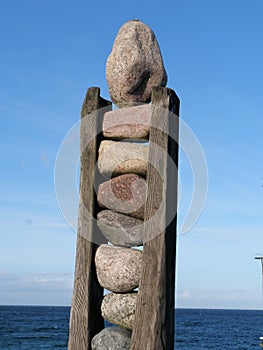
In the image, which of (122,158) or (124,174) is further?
(124,174)

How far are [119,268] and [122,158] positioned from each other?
49.7 inches

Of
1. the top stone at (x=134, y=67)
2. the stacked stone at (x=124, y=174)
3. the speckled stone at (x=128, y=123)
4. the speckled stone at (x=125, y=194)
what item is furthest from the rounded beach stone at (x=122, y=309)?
the top stone at (x=134, y=67)

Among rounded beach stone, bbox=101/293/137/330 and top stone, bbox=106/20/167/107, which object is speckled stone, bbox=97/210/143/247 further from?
top stone, bbox=106/20/167/107

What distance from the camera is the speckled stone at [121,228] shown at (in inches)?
264

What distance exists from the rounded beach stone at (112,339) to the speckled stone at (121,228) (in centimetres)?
97

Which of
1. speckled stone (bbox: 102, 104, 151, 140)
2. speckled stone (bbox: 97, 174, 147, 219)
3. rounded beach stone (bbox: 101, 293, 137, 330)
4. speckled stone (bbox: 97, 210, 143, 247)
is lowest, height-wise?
rounded beach stone (bbox: 101, 293, 137, 330)

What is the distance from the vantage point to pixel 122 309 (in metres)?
6.56

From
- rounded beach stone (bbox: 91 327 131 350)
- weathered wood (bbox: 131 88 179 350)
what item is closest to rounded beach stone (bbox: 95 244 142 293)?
weathered wood (bbox: 131 88 179 350)

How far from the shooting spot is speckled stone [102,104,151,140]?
6801 millimetres

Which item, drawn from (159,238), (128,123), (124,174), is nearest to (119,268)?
(159,238)

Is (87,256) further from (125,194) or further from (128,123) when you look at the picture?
(128,123)

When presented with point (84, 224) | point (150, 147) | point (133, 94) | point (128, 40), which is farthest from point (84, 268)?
point (128, 40)

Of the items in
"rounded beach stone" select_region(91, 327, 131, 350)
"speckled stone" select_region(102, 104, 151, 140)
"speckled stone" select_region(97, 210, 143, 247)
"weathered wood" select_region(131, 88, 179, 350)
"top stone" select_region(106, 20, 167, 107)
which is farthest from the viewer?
"top stone" select_region(106, 20, 167, 107)

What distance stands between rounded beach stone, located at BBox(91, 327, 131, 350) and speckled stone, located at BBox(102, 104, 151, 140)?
2227mm
